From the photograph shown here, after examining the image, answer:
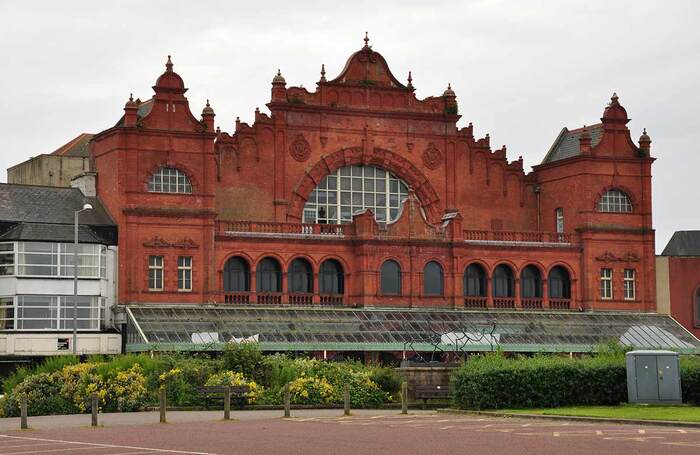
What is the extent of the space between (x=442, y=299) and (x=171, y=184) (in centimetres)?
1690

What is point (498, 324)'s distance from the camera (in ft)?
258

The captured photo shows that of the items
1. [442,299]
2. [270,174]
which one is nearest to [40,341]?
[270,174]

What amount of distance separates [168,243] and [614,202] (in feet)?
91.5

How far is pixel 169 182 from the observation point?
75.0 m

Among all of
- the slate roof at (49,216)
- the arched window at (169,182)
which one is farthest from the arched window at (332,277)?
the slate roof at (49,216)

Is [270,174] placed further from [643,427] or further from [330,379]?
[643,427]

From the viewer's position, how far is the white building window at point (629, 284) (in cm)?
8444

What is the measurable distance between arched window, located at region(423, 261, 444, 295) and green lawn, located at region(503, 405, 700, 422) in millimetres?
32152

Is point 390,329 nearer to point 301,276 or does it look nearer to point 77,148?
point 301,276

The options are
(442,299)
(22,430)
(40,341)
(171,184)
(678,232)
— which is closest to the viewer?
(22,430)

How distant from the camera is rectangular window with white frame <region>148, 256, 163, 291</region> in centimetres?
7369

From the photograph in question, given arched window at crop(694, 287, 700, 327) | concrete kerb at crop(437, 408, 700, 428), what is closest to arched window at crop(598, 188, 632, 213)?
arched window at crop(694, 287, 700, 327)

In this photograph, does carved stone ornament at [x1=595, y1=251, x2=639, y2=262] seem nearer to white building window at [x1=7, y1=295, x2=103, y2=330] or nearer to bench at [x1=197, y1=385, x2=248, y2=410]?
white building window at [x1=7, y1=295, x2=103, y2=330]

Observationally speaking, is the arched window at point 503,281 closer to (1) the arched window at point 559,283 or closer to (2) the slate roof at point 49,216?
(1) the arched window at point 559,283
